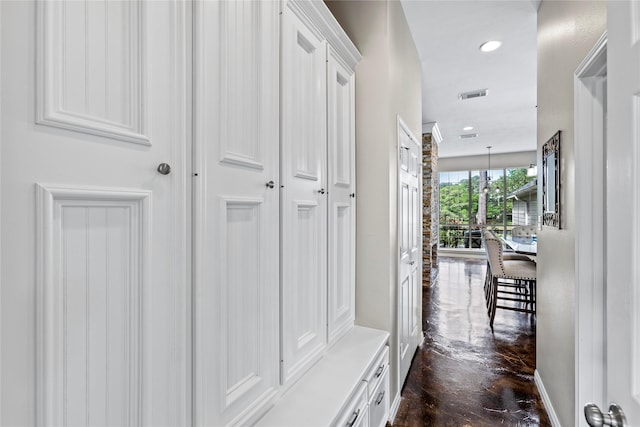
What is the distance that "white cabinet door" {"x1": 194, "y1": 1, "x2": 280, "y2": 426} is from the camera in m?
0.85

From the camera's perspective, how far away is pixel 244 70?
1.03 metres

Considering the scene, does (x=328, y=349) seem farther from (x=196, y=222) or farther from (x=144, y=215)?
(x=144, y=215)

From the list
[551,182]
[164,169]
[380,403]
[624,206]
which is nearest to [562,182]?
[551,182]

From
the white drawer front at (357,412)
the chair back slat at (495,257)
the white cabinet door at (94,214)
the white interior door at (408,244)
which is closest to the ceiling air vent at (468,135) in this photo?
the chair back slat at (495,257)

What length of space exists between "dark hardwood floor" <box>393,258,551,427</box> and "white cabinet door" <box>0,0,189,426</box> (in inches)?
78.4

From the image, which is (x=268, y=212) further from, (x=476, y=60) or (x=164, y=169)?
(x=476, y=60)

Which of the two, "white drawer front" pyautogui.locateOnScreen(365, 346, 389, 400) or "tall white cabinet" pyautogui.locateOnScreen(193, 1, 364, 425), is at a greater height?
"tall white cabinet" pyautogui.locateOnScreen(193, 1, 364, 425)

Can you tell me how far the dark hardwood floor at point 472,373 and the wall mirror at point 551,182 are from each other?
131cm

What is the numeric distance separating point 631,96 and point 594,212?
116 centimetres

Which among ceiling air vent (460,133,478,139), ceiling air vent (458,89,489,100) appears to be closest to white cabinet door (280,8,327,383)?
ceiling air vent (458,89,489,100)

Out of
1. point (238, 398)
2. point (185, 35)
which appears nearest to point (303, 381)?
point (238, 398)

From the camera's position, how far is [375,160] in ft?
6.66

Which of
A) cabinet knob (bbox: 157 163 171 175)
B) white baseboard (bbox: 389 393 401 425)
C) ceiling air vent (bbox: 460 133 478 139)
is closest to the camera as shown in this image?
cabinet knob (bbox: 157 163 171 175)

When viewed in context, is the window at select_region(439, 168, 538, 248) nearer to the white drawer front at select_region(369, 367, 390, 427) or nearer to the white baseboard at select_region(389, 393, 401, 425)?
the white baseboard at select_region(389, 393, 401, 425)
